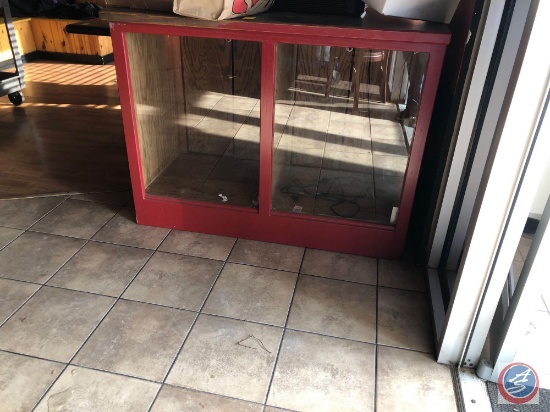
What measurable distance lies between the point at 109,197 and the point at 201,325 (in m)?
1.17

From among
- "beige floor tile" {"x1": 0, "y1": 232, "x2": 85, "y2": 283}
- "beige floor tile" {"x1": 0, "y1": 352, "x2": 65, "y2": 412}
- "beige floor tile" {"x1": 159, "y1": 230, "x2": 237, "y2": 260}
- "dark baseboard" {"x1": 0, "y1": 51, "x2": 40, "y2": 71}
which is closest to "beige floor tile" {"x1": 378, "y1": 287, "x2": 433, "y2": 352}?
"beige floor tile" {"x1": 159, "y1": 230, "x2": 237, "y2": 260}

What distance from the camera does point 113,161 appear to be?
3018 mm

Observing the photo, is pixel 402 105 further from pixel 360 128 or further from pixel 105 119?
pixel 105 119

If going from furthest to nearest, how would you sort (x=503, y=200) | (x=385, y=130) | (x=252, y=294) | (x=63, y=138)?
1. (x=63, y=138)
2. (x=385, y=130)
3. (x=252, y=294)
4. (x=503, y=200)

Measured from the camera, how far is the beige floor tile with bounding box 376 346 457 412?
57.7 inches

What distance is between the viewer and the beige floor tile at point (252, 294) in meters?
1.80

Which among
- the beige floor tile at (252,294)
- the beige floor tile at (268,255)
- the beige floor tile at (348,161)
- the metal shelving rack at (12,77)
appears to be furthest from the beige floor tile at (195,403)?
the metal shelving rack at (12,77)

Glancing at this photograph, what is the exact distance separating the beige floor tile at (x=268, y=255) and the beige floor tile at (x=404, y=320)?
407 millimetres

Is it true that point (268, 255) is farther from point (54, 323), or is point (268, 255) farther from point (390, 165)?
point (54, 323)

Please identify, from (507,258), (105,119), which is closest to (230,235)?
(507,258)

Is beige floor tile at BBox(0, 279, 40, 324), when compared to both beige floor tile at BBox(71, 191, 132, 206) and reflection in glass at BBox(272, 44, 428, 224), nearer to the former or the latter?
beige floor tile at BBox(71, 191, 132, 206)

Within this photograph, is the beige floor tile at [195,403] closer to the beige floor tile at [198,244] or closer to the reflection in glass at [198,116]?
the beige floor tile at [198,244]

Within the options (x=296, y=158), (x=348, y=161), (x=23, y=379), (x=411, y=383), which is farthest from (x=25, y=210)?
(x=411, y=383)

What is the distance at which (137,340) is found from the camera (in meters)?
1.67
